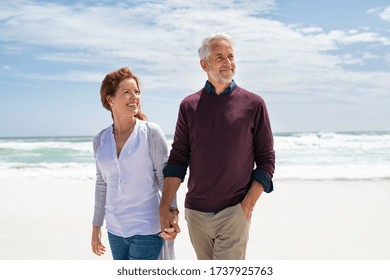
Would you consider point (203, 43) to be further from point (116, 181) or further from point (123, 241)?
point (123, 241)

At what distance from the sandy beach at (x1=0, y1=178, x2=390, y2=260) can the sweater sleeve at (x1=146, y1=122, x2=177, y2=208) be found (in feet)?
9.22

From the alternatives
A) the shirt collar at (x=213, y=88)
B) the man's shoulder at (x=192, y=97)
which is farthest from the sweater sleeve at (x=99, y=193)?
the shirt collar at (x=213, y=88)

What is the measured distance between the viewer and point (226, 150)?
2396 millimetres

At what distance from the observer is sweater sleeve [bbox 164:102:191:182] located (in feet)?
8.13

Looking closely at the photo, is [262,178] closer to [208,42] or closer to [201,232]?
[201,232]

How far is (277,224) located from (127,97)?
176 inches

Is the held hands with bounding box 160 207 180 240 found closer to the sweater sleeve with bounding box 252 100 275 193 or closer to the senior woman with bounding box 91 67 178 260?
the senior woman with bounding box 91 67 178 260

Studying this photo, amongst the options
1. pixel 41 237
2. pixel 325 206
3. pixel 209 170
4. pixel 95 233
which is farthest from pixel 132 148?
pixel 325 206

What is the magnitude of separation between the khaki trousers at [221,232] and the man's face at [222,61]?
65 centimetres

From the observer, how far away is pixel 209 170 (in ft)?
7.95

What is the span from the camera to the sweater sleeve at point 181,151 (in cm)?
248

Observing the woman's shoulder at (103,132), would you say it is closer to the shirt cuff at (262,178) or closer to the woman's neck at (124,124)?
the woman's neck at (124,124)

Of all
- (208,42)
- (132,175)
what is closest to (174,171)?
(132,175)

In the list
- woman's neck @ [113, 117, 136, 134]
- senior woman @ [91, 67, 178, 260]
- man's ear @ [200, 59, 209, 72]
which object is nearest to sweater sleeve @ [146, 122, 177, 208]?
senior woman @ [91, 67, 178, 260]
